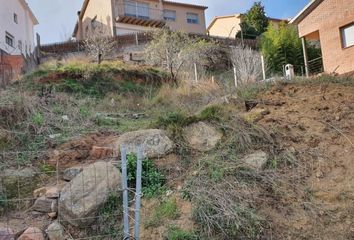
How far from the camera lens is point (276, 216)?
18.0 ft

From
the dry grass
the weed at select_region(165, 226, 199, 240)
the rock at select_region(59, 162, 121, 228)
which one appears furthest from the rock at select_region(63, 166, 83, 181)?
the dry grass

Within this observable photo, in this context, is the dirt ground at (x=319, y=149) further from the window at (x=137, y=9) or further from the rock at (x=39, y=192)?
the window at (x=137, y=9)

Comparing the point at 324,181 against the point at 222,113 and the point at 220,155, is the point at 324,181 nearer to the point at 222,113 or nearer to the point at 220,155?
the point at 220,155

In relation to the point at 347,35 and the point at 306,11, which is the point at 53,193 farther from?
the point at 306,11

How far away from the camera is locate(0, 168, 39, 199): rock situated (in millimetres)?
6000

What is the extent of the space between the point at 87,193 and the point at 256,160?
274 cm

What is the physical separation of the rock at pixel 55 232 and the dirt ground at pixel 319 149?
2801 mm

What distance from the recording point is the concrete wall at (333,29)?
1641 cm

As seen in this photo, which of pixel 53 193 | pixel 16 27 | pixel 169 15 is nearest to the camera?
pixel 53 193

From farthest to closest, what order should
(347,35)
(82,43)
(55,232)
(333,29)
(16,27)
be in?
(16,27) → (82,43) → (333,29) → (347,35) → (55,232)

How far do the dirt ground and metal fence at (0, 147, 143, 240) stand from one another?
7.10 ft

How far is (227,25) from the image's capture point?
35125mm

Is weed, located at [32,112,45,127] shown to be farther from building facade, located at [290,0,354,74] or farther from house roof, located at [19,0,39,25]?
house roof, located at [19,0,39,25]

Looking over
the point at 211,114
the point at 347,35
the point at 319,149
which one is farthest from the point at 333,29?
the point at 211,114
